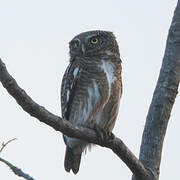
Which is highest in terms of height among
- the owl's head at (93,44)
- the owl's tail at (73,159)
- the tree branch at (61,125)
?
the owl's head at (93,44)

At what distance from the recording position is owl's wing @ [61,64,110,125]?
469 centimetres

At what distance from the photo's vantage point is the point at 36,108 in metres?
2.79

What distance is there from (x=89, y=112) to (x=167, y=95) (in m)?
1.30

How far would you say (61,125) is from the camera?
2934 millimetres

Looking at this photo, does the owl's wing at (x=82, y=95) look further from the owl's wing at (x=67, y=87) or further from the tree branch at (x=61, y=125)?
the tree branch at (x=61, y=125)

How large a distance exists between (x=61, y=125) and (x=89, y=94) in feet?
5.89

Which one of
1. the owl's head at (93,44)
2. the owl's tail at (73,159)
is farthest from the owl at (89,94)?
the owl's head at (93,44)

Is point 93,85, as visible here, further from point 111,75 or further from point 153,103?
point 153,103

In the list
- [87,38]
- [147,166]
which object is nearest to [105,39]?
[87,38]

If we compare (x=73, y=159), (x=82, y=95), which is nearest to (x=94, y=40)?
(x=82, y=95)

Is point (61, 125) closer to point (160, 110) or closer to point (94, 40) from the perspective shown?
point (160, 110)

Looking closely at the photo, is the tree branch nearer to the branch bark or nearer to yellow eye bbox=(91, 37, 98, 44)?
the branch bark

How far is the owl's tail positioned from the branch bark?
177 centimetres

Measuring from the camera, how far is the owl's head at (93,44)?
18.0ft
